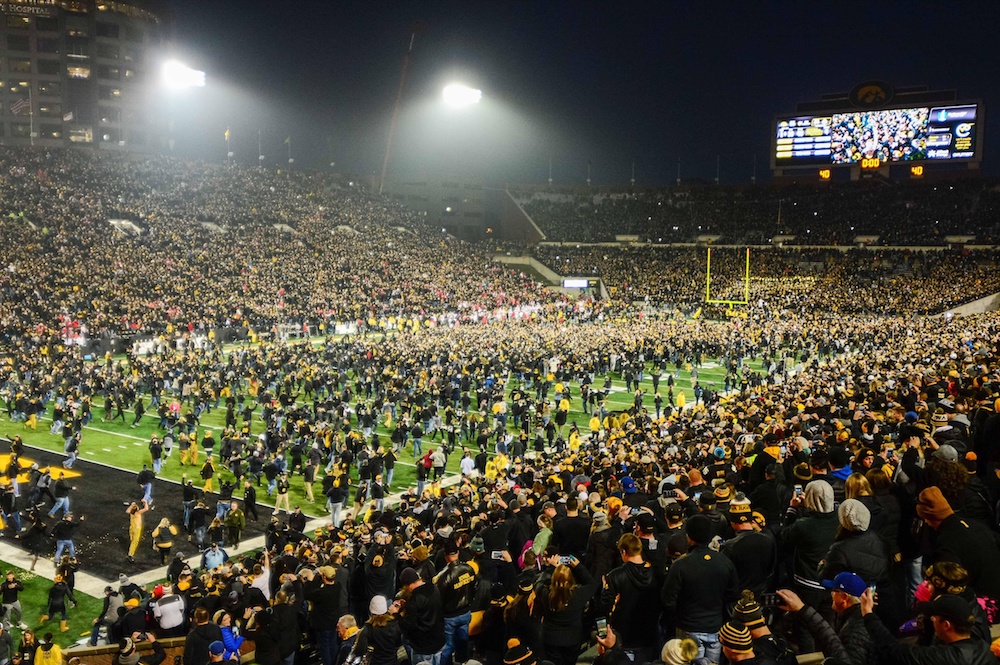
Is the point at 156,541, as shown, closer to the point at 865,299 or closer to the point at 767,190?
the point at 865,299

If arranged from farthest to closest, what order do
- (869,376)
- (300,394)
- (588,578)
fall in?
(300,394) < (869,376) < (588,578)

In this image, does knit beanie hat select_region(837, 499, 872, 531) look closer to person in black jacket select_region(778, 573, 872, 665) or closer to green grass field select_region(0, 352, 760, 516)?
person in black jacket select_region(778, 573, 872, 665)

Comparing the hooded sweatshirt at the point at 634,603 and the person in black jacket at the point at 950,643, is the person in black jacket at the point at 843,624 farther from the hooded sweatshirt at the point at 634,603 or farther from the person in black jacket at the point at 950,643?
the hooded sweatshirt at the point at 634,603

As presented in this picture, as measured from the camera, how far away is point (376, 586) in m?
7.91

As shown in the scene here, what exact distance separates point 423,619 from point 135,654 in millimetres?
3072

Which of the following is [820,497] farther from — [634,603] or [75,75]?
[75,75]

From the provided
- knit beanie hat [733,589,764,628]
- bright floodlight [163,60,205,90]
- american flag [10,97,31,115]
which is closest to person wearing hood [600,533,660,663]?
knit beanie hat [733,589,764,628]

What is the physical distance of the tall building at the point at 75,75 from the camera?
7481 centimetres

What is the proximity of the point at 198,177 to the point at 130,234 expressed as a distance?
14.7 m

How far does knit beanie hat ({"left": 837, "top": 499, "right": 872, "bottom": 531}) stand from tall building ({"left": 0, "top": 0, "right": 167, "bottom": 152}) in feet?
263

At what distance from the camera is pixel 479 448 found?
68.7 feet

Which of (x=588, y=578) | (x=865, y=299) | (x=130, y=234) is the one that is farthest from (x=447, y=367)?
(x=865, y=299)

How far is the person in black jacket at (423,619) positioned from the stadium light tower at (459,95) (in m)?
74.0

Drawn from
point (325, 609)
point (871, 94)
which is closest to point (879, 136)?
point (871, 94)
